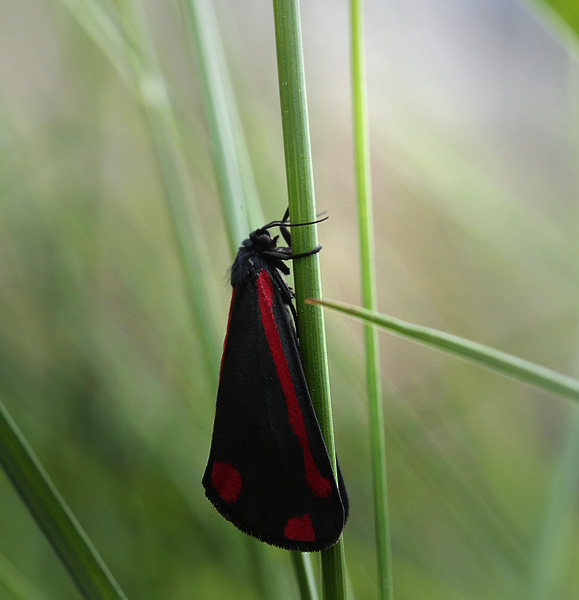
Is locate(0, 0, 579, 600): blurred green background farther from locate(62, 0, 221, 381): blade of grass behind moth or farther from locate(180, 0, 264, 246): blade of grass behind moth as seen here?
locate(180, 0, 264, 246): blade of grass behind moth

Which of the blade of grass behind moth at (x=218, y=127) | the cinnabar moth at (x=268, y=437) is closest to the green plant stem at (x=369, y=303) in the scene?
the cinnabar moth at (x=268, y=437)

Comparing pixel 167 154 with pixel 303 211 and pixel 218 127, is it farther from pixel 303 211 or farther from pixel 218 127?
pixel 303 211

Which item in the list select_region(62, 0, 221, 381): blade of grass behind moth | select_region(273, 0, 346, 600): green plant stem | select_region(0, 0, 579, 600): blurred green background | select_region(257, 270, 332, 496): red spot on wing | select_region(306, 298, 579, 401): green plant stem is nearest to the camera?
select_region(306, 298, 579, 401): green plant stem

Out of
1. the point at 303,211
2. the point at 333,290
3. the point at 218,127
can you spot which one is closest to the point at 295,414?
the point at 303,211

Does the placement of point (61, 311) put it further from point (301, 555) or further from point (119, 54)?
point (301, 555)

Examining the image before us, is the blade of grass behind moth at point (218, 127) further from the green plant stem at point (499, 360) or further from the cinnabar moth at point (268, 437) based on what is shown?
the green plant stem at point (499, 360)

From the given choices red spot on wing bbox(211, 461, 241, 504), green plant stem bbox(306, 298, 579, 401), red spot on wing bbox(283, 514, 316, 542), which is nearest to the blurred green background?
red spot on wing bbox(211, 461, 241, 504)

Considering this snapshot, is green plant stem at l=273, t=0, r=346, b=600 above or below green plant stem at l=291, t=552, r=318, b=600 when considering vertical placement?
above

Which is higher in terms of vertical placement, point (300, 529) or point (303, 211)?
point (303, 211)
